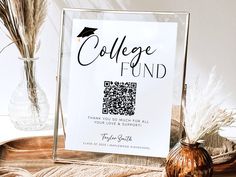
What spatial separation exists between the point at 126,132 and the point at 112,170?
94 millimetres

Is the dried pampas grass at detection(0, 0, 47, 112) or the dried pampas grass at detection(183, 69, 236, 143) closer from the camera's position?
the dried pampas grass at detection(183, 69, 236, 143)

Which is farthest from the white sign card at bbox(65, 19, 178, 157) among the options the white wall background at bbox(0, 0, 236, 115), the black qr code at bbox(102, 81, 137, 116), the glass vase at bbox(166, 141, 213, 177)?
the white wall background at bbox(0, 0, 236, 115)

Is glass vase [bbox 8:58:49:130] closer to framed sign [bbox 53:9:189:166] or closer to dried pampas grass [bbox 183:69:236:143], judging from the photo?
framed sign [bbox 53:9:189:166]

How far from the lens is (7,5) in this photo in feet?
3.31

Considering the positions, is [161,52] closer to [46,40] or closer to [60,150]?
[60,150]

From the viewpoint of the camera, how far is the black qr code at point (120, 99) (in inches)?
36.5

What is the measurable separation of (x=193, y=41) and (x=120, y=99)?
0.39m

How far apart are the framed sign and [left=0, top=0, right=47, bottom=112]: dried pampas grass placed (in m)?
0.09

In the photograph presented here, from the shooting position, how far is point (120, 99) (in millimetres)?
927

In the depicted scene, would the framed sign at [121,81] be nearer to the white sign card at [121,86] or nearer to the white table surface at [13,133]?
the white sign card at [121,86]

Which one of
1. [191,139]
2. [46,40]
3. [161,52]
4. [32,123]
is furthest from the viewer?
[46,40]

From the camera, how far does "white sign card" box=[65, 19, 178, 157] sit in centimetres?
92

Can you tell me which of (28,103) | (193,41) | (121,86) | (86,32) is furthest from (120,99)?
(193,41)

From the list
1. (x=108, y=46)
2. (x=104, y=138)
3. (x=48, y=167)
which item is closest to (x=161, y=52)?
(x=108, y=46)
